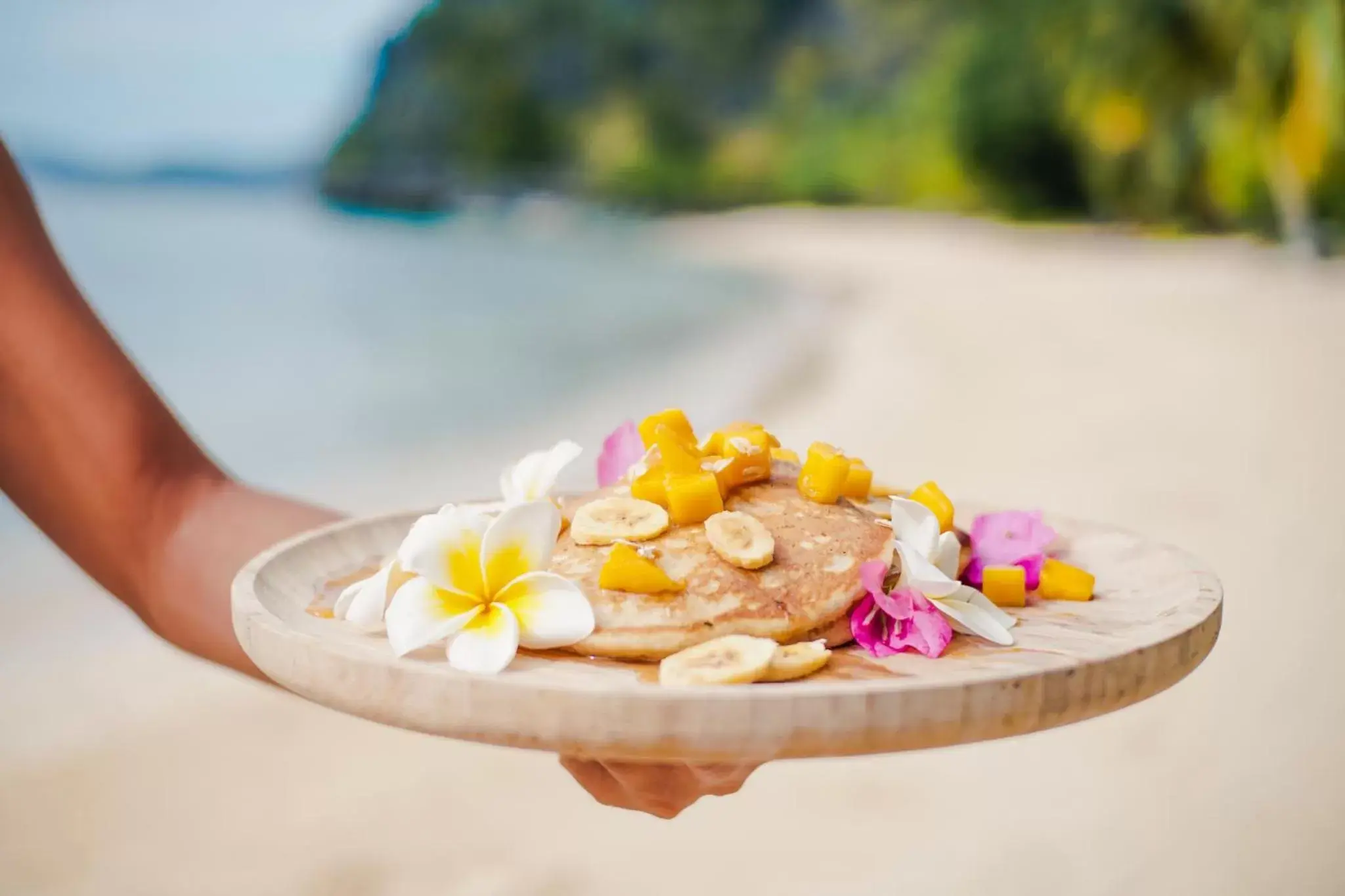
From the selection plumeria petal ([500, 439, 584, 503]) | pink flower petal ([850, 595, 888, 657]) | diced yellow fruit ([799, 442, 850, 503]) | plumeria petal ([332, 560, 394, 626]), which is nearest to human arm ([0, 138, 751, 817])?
plumeria petal ([500, 439, 584, 503])

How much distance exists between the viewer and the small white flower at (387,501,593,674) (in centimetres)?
114

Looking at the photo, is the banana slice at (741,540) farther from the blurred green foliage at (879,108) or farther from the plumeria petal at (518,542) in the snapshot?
the blurred green foliage at (879,108)

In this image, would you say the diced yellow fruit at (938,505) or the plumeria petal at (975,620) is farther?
the diced yellow fruit at (938,505)

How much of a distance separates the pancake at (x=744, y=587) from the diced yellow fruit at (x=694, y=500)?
13mm

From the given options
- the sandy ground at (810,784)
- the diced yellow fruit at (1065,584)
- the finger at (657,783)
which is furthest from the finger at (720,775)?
the sandy ground at (810,784)

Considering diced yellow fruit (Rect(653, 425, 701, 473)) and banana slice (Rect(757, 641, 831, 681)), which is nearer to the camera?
banana slice (Rect(757, 641, 831, 681))

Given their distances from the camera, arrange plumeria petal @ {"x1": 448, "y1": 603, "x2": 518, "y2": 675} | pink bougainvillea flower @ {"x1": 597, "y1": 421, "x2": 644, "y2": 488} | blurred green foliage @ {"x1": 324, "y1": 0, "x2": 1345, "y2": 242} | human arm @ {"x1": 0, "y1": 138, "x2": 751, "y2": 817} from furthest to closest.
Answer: blurred green foliage @ {"x1": 324, "y1": 0, "x2": 1345, "y2": 242}, human arm @ {"x1": 0, "y1": 138, "x2": 751, "y2": 817}, pink bougainvillea flower @ {"x1": 597, "y1": 421, "x2": 644, "y2": 488}, plumeria petal @ {"x1": 448, "y1": 603, "x2": 518, "y2": 675}

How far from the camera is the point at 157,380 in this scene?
48.1 ft

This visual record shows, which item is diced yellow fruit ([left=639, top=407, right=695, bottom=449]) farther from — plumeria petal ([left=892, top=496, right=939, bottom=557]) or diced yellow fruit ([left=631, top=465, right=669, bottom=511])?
plumeria petal ([left=892, top=496, right=939, bottom=557])

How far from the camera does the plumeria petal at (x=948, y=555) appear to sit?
1.35 m

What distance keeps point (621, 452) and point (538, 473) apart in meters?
0.19

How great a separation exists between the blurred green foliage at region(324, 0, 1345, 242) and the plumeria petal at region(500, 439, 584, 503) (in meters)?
17.8

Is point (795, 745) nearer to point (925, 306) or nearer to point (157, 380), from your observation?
point (157, 380)

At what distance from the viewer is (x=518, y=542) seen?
1.26 metres
